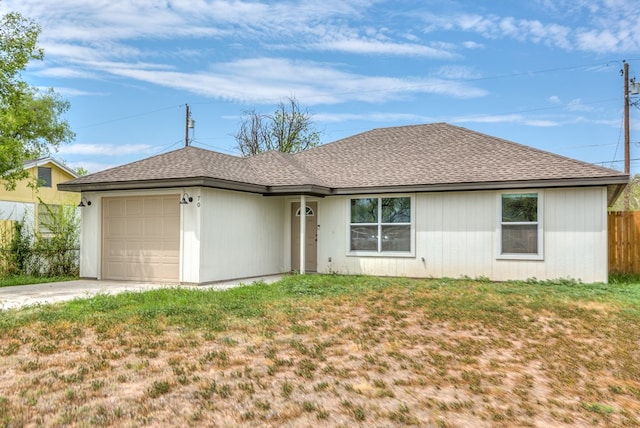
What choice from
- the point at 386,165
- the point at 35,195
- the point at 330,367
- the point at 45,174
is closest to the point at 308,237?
the point at 386,165

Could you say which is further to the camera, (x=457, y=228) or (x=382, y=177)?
(x=382, y=177)

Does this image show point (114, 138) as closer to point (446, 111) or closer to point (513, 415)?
point (446, 111)

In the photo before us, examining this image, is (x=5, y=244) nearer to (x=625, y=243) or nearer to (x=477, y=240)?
(x=477, y=240)

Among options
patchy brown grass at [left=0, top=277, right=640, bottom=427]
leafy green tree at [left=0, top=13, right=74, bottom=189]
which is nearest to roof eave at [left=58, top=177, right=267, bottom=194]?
leafy green tree at [left=0, top=13, right=74, bottom=189]

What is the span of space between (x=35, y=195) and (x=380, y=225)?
17383 millimetres

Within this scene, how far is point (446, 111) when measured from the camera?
28047mm

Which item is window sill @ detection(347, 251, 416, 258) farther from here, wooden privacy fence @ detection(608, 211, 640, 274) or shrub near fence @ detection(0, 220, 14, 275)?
shrub near fence @ detection(0, 220, 14, 275)

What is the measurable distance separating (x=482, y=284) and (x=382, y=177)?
4069mm

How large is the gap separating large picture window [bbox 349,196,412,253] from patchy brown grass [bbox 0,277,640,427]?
5.08 m

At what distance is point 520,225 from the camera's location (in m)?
12.3

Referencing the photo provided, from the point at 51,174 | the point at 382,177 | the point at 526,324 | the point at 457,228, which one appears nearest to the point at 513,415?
the point at 526,324

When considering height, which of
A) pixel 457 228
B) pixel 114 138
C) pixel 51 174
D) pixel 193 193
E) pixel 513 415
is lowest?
pixel 513 415

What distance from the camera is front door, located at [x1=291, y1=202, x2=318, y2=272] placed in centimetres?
1465

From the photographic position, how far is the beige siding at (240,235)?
12102 millimetres
